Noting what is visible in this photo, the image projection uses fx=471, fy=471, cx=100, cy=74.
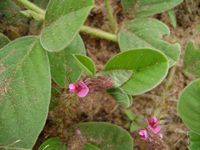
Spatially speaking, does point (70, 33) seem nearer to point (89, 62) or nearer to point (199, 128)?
point (89, 62)

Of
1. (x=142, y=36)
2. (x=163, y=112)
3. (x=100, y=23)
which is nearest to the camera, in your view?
(x=142, y=36)

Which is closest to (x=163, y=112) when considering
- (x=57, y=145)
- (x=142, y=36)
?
(x=142, y=36)

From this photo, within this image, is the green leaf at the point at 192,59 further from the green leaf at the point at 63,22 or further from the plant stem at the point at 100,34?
the green leaf at the point at 63,22

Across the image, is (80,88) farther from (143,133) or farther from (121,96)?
(143,133)

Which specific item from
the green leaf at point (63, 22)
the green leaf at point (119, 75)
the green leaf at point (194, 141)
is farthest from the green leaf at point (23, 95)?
the green leaf at point (194, 141)

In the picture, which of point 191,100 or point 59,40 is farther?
point 191,100

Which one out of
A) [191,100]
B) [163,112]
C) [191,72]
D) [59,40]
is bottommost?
[163,112]

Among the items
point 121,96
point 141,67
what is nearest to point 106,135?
point 121,96
